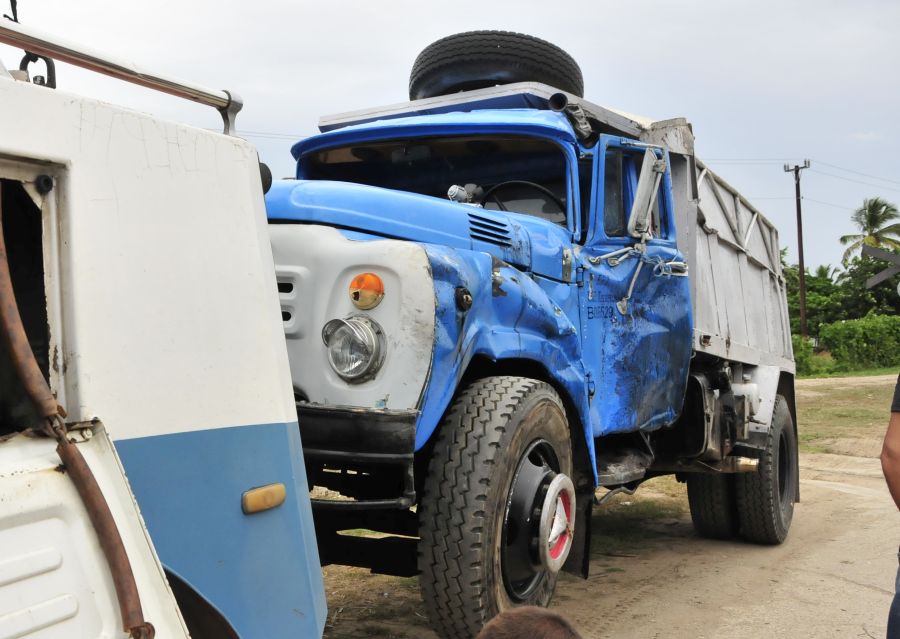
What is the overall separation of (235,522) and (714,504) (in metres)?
5.50

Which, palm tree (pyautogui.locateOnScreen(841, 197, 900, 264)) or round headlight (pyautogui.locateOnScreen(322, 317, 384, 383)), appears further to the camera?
palm tree (pyautogui.locateOnScreen(841, 197, 900, 264))

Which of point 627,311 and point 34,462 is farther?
point 627,311

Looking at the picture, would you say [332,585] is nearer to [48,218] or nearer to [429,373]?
[429,373]

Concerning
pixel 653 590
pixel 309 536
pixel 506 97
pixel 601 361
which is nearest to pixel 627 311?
pixel 601 361

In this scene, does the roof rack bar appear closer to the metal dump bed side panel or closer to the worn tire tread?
the worn tire tread

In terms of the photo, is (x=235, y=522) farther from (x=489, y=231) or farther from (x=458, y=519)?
(x=489, y=231)

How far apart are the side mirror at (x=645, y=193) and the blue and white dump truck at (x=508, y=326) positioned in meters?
0.02

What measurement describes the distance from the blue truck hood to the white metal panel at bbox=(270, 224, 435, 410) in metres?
0.18

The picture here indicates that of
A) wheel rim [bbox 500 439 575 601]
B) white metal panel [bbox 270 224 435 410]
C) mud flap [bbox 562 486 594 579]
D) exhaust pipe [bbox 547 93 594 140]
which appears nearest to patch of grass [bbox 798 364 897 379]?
exhaust pipe [bbox 547 93 594 140]

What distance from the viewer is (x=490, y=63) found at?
5.37m

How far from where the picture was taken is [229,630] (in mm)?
2076

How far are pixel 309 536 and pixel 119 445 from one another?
0.60 metres

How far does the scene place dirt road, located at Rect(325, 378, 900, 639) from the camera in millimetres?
4609

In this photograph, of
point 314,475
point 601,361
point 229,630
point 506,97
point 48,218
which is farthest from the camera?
point 506,97
